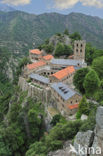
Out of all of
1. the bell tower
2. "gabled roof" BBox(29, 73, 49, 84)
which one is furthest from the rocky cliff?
the bell tower

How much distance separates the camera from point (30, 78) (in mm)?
57438

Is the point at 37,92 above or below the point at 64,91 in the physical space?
below

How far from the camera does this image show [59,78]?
49312 mm

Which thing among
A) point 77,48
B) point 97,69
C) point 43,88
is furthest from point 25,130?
point 77,48

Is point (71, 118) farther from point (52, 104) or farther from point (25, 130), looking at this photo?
point (25, 130)

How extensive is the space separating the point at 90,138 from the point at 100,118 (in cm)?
496

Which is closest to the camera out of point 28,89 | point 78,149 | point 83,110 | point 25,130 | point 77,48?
point 78,149

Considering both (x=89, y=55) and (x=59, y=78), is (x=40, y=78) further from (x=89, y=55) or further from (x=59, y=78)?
(x=89, y=55)

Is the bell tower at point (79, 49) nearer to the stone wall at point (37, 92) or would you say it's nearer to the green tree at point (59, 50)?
the green tree at point (59, 50)

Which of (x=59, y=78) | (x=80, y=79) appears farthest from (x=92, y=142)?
(x=59, y=78)

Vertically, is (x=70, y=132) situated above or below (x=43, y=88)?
below

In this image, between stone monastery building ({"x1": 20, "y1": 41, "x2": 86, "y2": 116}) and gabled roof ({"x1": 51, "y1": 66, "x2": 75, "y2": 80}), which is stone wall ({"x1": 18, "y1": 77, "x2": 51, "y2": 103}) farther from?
gabled roof ({"x1": 51, "y1": 66, "x2": 75, "y2": 80})

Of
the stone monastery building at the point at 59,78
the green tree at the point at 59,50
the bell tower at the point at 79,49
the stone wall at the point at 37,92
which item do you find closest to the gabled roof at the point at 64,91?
the stone monastery building at the point at 59,78

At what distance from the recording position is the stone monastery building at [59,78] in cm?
3916
